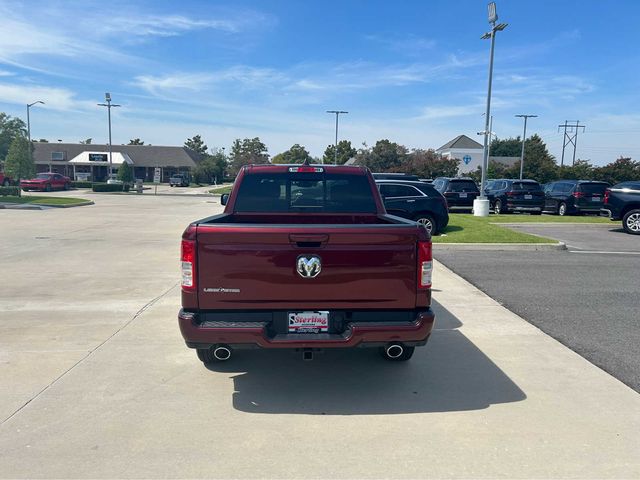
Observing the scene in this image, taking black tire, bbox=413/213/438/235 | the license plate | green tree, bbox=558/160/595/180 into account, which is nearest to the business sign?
green tree, bbox=558/160/595/180

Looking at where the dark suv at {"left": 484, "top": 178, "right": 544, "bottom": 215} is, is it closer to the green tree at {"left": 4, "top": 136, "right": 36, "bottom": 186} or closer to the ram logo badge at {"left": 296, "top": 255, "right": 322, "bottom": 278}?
the ram logo badge at {"left": 296, "top": 255, "right": 322, "bottom": 278}

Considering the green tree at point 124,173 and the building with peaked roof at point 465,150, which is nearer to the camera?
the green tree at point 124,173

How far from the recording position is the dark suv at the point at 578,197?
2170 centimetres

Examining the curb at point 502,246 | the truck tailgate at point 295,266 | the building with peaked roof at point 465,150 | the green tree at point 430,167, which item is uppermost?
the building with peaked roof at point 465,150

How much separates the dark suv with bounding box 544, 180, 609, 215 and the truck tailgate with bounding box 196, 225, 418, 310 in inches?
818

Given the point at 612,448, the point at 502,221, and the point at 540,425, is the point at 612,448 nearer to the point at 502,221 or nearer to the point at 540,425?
the point at 540,425

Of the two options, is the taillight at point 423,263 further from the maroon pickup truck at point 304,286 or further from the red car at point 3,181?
the red car at point 3,181

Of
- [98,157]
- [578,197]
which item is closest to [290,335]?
[578,197]

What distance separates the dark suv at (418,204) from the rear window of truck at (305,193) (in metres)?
9.26

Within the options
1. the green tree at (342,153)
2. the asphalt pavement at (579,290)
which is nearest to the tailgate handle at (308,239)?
the asphalt pavement at (579,290)

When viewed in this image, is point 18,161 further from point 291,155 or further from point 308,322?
point 291,155

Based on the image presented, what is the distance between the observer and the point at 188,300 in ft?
13.0

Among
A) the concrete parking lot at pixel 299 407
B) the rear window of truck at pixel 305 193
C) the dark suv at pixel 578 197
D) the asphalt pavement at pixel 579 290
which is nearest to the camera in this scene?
the concrete parking lot at pixel 299 407

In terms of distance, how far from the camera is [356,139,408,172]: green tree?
73.9 m
